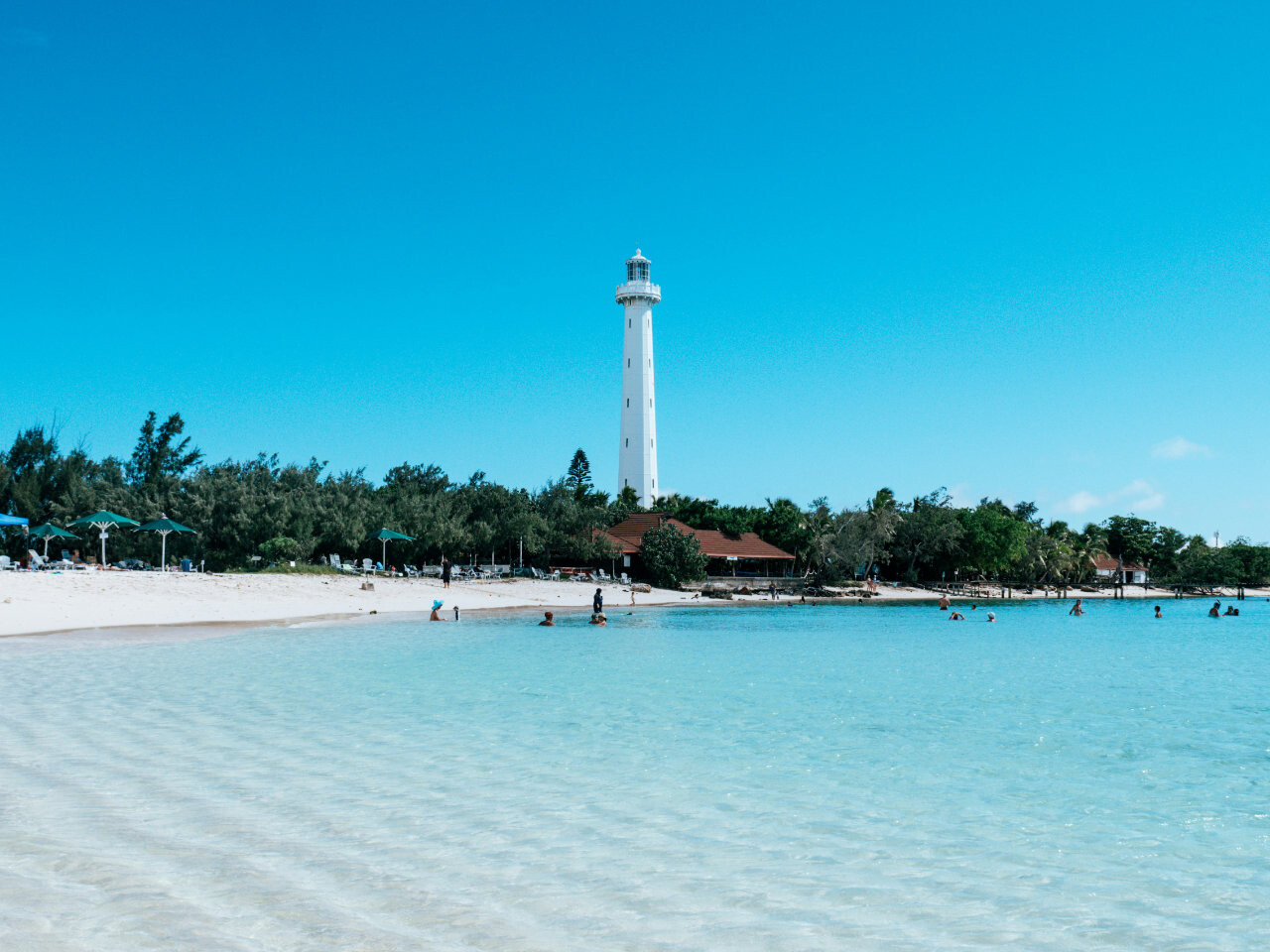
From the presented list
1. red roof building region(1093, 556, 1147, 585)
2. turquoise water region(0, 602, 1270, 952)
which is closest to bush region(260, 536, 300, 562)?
turquoise water region(0, 602, 1270, 952)

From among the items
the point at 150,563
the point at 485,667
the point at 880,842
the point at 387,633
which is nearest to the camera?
the point at 880,842

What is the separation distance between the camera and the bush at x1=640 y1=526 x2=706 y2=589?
51500 millimetres

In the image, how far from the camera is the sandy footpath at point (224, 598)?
23875 mm

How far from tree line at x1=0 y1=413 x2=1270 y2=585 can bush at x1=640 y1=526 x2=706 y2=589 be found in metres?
0.40

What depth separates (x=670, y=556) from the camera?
51500mm

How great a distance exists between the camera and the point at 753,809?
770 centimetres

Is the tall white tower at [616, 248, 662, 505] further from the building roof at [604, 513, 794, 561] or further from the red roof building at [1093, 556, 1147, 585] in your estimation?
the red roof building at [1093, 556, 1147, 585]

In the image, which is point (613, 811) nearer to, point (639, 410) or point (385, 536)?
point (385, 536)

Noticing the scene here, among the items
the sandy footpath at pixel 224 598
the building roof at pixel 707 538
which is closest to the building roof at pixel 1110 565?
the building roof at pixel 707 538

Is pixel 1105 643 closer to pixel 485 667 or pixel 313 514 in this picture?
pixel 485 667

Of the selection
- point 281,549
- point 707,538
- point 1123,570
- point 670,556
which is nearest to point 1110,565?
point 1123,570

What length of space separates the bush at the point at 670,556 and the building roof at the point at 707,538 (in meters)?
1.41

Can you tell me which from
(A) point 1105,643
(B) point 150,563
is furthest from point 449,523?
(A) point 1105,643

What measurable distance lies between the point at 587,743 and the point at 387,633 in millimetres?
16182
